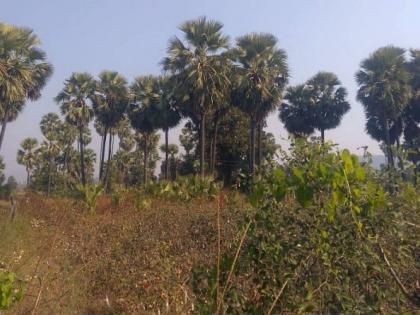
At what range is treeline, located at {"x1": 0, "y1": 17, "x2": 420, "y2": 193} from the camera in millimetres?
22469

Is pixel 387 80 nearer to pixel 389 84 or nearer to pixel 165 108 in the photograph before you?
pixel 389 84

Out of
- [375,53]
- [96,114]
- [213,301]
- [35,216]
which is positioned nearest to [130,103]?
[96,114]

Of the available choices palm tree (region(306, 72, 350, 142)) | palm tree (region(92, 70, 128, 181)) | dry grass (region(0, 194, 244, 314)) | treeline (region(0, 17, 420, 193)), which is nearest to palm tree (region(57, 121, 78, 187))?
treeline (region(0, 17, 420, 193))

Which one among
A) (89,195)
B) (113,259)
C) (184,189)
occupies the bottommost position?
(113,259)

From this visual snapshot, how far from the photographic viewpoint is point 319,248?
2.66 metres

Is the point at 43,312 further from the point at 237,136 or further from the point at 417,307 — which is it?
the point at 237,136

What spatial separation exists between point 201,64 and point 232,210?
17025 millimetres

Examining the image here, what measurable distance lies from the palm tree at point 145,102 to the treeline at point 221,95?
0.06m

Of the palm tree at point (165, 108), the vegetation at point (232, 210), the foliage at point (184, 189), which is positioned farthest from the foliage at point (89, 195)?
the palm tree at point (165, 108)

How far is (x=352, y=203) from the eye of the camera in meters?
2.21

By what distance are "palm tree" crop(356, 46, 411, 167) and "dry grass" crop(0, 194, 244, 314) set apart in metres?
17.0

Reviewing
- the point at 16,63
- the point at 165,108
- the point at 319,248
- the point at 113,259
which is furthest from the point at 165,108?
the point at 319,248

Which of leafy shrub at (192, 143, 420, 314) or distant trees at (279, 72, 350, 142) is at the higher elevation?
distant trees at (279, 72, 350, 142)

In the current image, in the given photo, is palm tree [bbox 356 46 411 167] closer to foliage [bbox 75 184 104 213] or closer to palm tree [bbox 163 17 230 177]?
palm tree [bbox 163 17 230 177]
